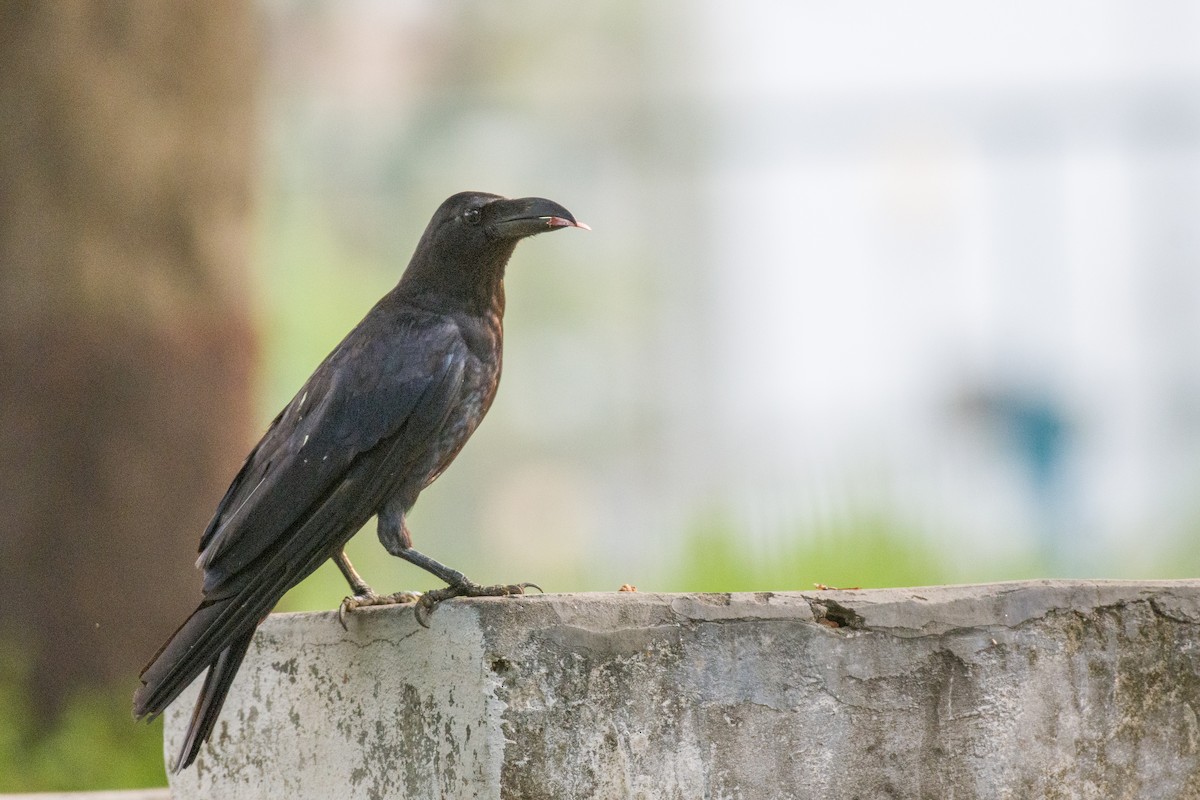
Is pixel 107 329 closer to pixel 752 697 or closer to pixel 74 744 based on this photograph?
pixel 74 744

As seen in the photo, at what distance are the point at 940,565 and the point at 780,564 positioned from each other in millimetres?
800

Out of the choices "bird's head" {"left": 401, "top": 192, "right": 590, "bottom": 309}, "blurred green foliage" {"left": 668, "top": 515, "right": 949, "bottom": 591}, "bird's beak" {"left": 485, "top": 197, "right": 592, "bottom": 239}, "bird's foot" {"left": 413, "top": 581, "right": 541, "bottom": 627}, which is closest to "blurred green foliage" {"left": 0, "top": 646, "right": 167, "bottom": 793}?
"blurred green foliage" {"left": 668, "top": 515, "right": 949, "bottom": 591}

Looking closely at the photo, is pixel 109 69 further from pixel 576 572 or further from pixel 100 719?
pixel 576 572

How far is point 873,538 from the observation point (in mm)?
7094

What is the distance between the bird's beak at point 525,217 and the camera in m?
3.62

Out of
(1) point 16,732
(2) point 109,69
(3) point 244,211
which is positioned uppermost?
(2) point 109,69

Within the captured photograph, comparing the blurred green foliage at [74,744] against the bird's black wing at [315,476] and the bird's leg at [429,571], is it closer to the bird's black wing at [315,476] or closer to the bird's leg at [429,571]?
the bird's black wing at [315,476]

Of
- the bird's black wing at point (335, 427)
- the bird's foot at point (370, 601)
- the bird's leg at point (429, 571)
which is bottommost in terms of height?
the bird's foot at point (370, 601)

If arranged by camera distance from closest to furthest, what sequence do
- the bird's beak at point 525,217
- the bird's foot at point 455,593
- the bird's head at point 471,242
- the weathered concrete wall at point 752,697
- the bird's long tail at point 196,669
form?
the weathered concrete wall at point 752,697, the bird's foot at point 455,593, the bird's long tail at point 196,669, the bird's beak at point 525,217, the bird's head at point 471,242

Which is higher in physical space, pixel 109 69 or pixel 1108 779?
pixel 109 69

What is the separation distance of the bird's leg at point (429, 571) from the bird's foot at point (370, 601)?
0.27 feet

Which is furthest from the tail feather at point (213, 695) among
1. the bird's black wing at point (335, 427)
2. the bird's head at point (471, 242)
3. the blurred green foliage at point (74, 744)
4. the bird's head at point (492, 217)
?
the blurred green foliage at point (74, 744)

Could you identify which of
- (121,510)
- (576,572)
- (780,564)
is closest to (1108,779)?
(780,564)

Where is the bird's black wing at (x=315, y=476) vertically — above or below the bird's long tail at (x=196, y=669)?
above
